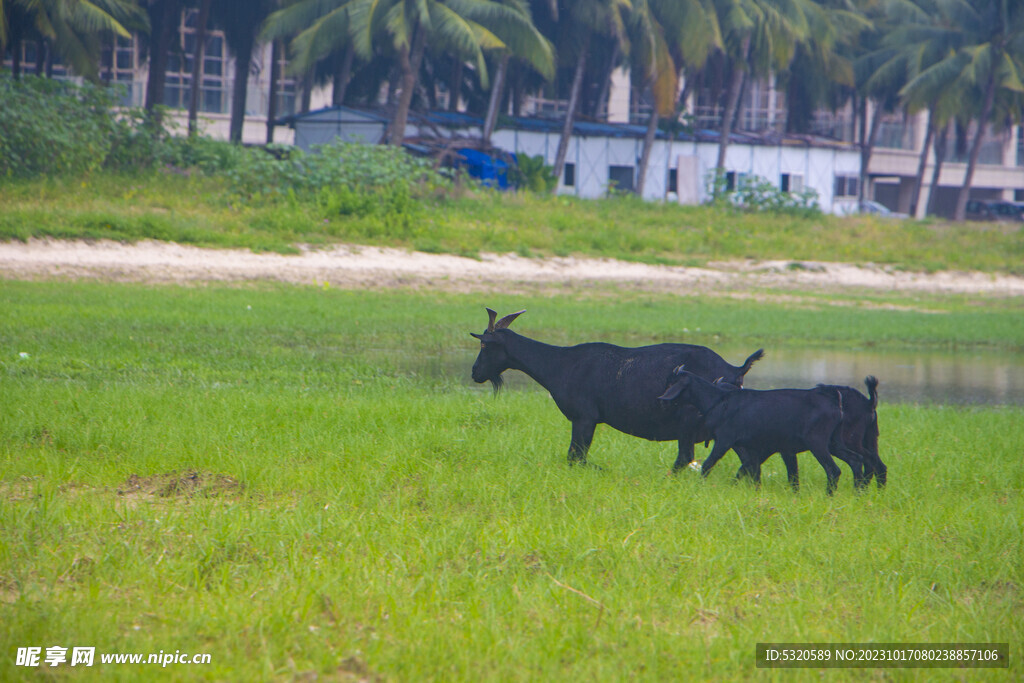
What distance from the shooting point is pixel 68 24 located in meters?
27.4

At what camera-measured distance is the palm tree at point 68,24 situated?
2558 centimetres

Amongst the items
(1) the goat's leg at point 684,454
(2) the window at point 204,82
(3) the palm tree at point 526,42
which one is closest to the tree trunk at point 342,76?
(2) the window at point 204,82

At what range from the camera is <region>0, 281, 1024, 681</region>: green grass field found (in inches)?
143

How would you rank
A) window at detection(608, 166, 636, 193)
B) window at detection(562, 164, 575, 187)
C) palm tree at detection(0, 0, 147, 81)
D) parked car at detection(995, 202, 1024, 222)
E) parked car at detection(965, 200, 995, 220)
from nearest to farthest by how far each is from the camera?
1. palm tree at detection(0, 0, 147, 81)
2. window at detection(562, 164, 575, 187)
3. window at detection(608, 166, 636, 193)
4. parked car at detection(995, 202, 1024, 222)
5. parked car at detection(965, 200, 995, 220)

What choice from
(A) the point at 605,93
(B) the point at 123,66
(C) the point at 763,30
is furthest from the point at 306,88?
(C) the point at 763,30

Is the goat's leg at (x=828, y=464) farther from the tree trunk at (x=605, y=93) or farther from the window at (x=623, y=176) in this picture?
the window at (x=623, y=176)

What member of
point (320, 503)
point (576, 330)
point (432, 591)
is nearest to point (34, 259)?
point (576, 330)

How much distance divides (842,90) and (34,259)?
42210mm

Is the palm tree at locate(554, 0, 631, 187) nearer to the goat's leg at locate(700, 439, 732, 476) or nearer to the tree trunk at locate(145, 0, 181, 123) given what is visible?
the tree trunk at locate(145, 0, 181, 123)

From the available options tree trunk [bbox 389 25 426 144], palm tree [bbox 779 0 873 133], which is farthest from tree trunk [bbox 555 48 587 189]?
palm tree [bbox 779 0 873 133]

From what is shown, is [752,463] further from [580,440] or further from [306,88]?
[306,88]

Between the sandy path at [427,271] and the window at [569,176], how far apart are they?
1628 cm

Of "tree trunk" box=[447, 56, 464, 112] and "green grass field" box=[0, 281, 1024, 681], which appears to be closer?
"green grass field" box=[0, 281, 1024, 681]

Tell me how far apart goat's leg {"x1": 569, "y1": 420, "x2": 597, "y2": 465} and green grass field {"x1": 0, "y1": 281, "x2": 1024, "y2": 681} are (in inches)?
6.3
